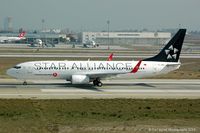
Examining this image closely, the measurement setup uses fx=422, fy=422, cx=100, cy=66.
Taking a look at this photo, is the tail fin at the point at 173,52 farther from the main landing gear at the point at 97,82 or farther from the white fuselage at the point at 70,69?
the main landing gear at the point at 97,82

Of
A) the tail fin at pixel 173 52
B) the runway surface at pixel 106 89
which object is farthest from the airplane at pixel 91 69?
the runway surface at pixel 106 89

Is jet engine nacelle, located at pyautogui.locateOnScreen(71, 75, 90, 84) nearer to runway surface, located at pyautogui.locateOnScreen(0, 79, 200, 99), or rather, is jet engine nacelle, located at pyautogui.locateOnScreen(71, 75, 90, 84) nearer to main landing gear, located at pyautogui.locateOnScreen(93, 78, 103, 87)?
runway surface, located at pyautogui.locateOnScreen(0, 79, 200, 99)

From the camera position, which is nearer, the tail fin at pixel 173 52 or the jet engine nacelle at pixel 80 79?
the jet engine nacelle at pixel 80 79

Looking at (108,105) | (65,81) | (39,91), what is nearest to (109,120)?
(108,105)

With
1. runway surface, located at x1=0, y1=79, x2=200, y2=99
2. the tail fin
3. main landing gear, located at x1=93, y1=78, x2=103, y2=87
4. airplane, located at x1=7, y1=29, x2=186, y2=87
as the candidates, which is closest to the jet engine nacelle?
airplane, located at x1=7, y1=29, x2=186, y2=87

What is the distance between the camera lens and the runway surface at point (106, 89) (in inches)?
1542

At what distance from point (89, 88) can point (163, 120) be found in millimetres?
19077

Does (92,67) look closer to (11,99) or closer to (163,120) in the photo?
(11,99)

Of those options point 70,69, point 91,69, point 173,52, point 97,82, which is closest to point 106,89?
point 97,82

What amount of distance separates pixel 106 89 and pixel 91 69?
161 inches

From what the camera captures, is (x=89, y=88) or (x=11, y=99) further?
(x=89, y=88)

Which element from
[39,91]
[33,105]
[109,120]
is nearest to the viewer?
[109,120]

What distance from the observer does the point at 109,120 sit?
86.1 feet

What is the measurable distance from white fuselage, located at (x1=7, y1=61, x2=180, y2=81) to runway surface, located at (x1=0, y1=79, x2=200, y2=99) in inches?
43.4
